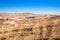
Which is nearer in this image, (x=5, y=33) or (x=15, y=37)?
(x=15, y=37)

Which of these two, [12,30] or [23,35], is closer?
[23,35]

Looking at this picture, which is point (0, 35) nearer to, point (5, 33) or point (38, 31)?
point (5, 33)

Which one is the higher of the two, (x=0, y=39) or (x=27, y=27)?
(x=27, y=27)

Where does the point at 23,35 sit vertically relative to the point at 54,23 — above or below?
below

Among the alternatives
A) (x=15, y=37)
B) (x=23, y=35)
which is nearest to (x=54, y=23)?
(x=23, y=35)

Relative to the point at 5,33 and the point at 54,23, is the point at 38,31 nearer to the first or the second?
the point at 54,23

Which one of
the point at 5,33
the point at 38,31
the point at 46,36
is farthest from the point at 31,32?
the point at 5,33

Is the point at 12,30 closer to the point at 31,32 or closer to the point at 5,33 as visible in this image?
the point at 5,33
